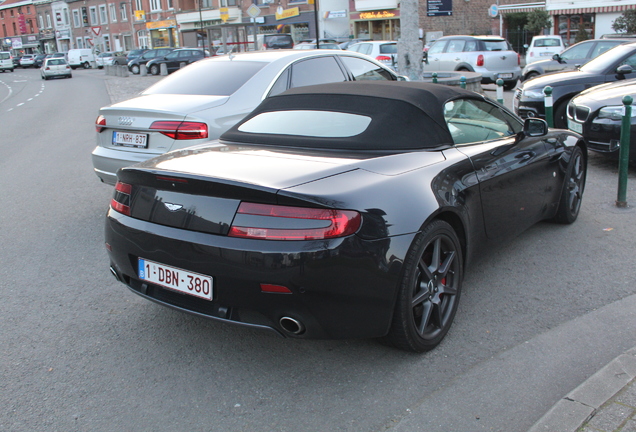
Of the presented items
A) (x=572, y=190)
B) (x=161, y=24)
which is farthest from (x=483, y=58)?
(x=161, y=24)

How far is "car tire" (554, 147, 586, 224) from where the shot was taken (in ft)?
17.7

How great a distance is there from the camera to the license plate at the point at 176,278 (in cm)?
303

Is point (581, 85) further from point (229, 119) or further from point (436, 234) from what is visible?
point (436, 234)

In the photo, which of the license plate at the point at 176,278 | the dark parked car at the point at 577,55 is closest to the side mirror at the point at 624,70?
the dark parked car at the point at 577,55

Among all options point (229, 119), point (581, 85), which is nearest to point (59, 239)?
point (229, 119)

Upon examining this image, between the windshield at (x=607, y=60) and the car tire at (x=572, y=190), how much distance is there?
554 centimetres

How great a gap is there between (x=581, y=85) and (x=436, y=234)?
314 inches

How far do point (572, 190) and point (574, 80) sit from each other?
524cm

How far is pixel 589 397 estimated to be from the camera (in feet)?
9.14

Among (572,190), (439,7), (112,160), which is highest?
(439,7)

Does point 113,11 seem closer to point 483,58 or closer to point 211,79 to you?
point 483,58

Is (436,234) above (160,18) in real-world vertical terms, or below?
below

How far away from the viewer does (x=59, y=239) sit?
5.59 m

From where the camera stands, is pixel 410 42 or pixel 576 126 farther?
pixel 410 42
